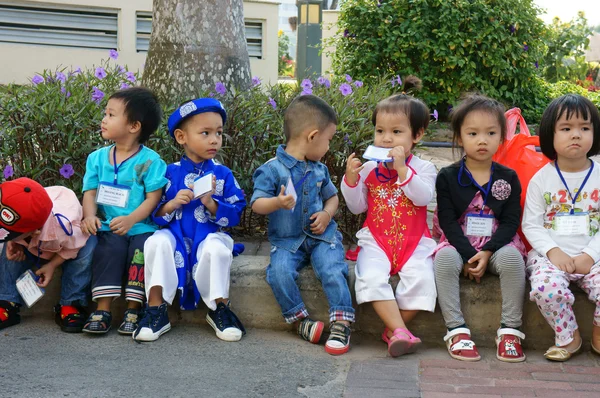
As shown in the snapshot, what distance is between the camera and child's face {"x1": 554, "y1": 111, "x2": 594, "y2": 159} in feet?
11.5

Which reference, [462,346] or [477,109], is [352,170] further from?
[462,346]

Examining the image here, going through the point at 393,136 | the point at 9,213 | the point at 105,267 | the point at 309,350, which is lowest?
the point at 309,350

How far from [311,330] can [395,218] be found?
27.2 inches

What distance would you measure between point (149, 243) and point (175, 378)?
0.73m

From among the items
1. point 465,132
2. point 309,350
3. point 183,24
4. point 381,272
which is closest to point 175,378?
point 309,350

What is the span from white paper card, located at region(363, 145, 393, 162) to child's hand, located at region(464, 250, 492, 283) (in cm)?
61

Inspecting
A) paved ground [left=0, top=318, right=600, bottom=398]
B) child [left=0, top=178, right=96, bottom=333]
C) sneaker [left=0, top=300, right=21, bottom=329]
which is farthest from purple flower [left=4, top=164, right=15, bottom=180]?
paved ground [left=0, top=318, right=600, bottom=398]

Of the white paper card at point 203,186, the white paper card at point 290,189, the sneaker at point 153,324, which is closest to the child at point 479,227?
the white paper card at point 290,189

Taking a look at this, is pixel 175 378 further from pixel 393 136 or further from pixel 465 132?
pixel 465 132

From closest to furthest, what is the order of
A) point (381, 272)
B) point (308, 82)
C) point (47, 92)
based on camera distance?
1. point (381, 272)
2. point (47, 92)
3. point (308, 82)

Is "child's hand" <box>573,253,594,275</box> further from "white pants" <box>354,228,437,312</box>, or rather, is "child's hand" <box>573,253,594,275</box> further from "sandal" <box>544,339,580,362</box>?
"white pants" <box>354,228,437,312</box>

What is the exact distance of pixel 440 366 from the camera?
129 inches

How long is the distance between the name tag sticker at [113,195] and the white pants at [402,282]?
1.22m

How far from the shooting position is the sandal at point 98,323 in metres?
3.54
